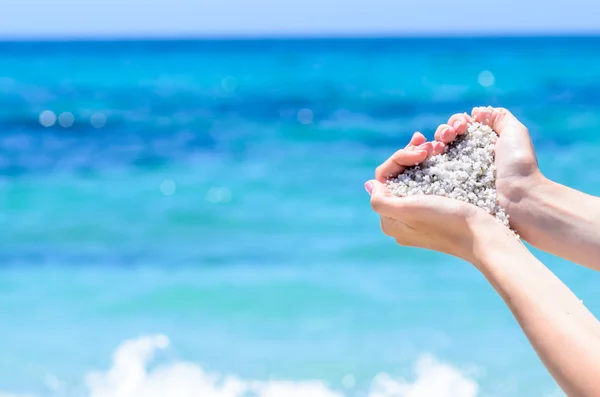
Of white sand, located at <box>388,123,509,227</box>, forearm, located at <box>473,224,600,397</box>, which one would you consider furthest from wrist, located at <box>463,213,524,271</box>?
white sand, located at <box>388,123,509,227</box>

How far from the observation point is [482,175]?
229 cm

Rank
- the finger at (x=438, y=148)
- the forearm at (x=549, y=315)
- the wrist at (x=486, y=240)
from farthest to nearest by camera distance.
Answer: the finger at (x=438, y=148)
the wrist at (x=486, y=240)
the forearm at (x=549, y=315)

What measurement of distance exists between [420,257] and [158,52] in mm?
29207

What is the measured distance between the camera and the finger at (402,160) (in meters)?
2.27

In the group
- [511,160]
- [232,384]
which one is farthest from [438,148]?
[232,384]

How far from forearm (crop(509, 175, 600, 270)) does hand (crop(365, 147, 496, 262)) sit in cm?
20

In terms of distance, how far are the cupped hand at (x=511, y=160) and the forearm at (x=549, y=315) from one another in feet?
0.99

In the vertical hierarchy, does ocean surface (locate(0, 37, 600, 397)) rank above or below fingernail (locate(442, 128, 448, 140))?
above

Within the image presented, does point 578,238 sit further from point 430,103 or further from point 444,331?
point 430,103

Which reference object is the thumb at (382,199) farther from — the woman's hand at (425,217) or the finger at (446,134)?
the finger at (446,134)

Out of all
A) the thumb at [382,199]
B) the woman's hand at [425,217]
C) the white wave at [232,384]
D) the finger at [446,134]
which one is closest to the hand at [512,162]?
the finger at [446,134]

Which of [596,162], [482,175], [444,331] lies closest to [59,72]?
[596,162]

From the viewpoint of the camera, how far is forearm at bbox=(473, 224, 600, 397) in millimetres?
1548

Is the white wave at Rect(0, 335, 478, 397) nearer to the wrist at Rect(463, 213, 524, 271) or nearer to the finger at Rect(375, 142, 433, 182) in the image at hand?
the finger at Rect(375, 142, 433, 182)
